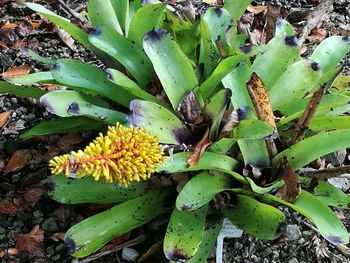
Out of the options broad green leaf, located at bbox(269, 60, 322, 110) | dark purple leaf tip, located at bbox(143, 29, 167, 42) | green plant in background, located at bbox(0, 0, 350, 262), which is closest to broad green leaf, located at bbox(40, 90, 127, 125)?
green plant in background, located at bbox(0, 0, 350, 262)

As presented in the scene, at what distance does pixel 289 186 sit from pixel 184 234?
298 millimetres

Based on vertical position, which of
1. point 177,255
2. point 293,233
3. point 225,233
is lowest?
point 293,233

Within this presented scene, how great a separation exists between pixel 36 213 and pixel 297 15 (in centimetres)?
142

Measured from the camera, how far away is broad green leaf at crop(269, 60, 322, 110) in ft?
5.73

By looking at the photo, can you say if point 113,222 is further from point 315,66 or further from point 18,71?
point 18,71

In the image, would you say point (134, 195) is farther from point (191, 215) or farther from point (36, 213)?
point (36, 213)

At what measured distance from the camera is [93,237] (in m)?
1.62

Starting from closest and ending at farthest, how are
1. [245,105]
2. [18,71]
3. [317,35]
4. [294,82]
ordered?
[245,105], [294,82], [18,71], [317,35]

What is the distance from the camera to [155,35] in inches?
66.2

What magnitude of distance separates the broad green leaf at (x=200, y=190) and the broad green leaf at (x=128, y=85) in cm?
28

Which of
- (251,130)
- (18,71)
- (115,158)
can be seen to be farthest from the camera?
(18,71)

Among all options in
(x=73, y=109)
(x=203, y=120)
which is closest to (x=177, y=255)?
(x=203, y=120)

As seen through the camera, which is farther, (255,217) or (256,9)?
(256,9)

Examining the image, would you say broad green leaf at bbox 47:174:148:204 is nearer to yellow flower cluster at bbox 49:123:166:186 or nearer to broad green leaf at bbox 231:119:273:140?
broad green leaf at bbox 231:119:273:140
